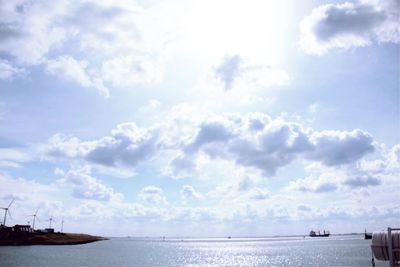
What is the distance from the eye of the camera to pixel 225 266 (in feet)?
406

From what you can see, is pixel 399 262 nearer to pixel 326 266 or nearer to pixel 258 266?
pixel 326 266

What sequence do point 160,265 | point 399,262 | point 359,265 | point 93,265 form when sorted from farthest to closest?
point 160,265 → point 93,265 → point 359,265 → point 399,262

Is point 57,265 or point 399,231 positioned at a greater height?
point 399,231

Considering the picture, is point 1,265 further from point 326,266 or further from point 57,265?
point 326,266

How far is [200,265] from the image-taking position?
126 meters

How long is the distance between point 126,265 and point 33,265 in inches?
981

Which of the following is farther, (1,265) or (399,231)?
(1,265)

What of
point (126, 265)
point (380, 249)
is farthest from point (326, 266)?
point (380, 249)

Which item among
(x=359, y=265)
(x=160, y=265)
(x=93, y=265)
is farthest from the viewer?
(x=160, y=265)

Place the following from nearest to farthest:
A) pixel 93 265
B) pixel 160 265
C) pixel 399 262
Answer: pixel 399 262 < pixel 93 265 < pixel 160 265

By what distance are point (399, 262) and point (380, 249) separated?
167 cm

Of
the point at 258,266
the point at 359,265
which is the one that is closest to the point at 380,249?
the point at 359,265

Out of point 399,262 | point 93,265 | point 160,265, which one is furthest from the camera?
point 160,265

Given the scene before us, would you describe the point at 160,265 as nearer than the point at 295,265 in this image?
No
